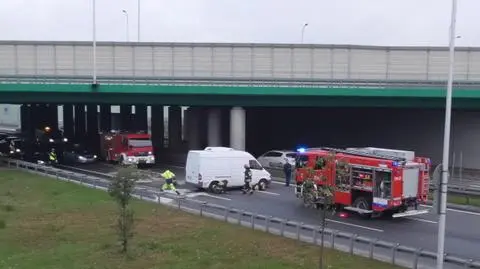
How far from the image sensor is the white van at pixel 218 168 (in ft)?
97.7

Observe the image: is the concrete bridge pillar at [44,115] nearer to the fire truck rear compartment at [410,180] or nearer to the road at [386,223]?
the road at [386,223]

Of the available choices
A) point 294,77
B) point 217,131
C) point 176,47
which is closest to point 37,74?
point 176,47

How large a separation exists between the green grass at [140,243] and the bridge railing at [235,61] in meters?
22.8

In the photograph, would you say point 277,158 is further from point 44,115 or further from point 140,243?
point 44,115

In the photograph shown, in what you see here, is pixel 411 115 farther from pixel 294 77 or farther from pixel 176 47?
pixel 176 47

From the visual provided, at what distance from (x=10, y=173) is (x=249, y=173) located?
16.6 m

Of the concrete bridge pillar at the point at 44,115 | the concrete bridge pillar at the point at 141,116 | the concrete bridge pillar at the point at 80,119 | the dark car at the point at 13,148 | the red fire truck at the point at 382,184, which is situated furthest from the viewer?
the concrete bridge pillar at the point at 80,119

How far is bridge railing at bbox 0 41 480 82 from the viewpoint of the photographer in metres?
46.0

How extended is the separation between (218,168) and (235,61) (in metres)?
18.4

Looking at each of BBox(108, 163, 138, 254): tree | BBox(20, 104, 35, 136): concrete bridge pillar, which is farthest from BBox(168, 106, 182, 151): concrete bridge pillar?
BBox(108, 163, 138, 254): tree

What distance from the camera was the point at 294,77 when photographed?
46.9 metres

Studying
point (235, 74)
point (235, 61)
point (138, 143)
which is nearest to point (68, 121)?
point (138, 143)

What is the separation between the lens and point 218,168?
30.0 m

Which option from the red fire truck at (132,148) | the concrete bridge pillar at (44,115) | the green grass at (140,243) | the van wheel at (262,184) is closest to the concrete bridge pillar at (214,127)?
the red fire truck at (132,148)
